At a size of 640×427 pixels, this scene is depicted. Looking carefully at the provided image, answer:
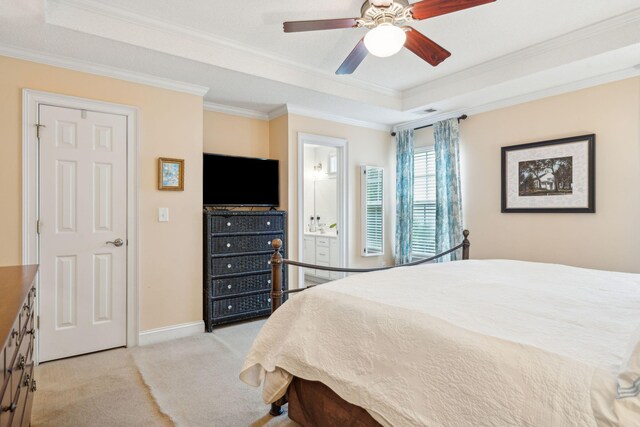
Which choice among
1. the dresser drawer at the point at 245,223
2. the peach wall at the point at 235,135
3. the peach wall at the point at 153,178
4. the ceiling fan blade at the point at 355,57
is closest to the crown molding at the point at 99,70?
the peach wall at the point at 153,178

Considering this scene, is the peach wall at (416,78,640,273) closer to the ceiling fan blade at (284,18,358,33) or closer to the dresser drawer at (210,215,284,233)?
the dresser drawer at (210,215,284,233)

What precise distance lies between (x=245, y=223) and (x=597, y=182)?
3532mm

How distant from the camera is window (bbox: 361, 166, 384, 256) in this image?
5145 millimetres

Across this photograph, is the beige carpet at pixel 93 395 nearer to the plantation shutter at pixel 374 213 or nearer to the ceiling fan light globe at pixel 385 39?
the ceiling fan light globe at pixel 385 39

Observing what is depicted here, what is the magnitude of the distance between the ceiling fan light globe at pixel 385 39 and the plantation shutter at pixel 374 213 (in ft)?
9.86

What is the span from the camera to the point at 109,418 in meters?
2.15

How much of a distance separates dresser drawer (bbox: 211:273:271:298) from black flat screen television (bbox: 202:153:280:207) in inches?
33.6

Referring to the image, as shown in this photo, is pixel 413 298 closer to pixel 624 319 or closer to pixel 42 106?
pixel 624 319

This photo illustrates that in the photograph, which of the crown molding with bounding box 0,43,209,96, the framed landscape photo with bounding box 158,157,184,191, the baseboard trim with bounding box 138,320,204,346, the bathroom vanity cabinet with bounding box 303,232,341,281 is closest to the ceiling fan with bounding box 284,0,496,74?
the crown molding with bounding box 0,43,209,96

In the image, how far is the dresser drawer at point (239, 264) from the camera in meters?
3.76

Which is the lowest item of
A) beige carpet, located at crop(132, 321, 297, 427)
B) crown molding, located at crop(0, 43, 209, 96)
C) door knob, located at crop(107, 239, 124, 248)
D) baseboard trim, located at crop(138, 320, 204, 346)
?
beige carpet, located at crop(132, 321, 297, 427)

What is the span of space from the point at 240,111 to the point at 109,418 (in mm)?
3438

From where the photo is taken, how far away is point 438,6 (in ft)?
6.79

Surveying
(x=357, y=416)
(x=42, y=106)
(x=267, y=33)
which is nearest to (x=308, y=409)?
(x=357, y=416)
